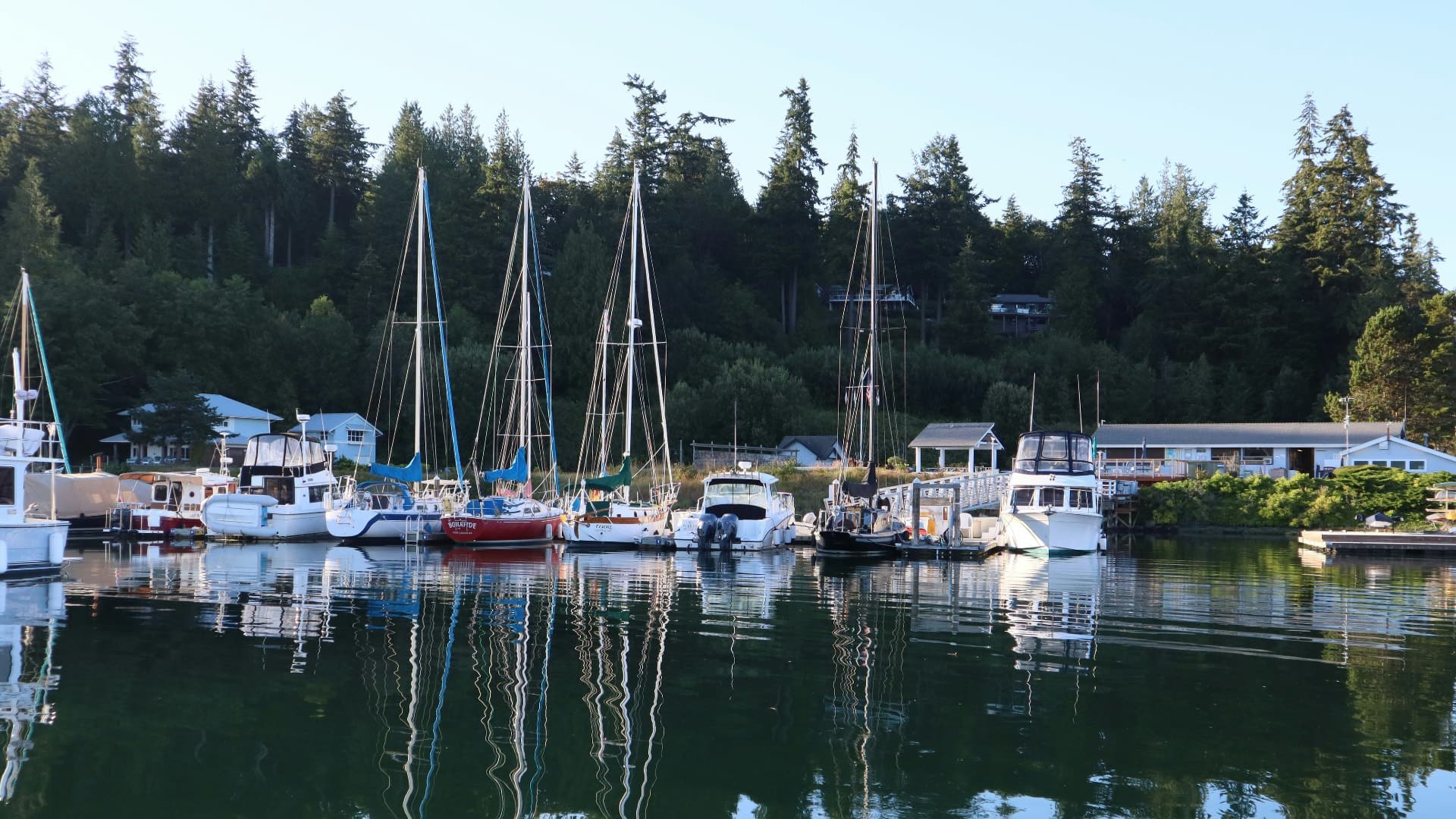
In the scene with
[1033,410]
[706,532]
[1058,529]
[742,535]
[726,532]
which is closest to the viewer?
[1058,529]

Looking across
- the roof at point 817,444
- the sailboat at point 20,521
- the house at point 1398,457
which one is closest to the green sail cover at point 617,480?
the sailboat at point 20,521

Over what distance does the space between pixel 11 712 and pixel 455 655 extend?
6003 mm

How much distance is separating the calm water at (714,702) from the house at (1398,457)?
4018 centimetres

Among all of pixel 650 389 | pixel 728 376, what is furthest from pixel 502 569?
pixel 650 389

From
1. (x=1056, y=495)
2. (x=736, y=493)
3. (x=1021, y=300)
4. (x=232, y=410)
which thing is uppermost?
(x=1021, y=300)

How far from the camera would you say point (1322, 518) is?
56938 millimetres

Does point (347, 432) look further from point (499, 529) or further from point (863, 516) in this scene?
point (863, 516)

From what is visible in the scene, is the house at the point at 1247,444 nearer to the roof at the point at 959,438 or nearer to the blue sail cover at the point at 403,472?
the roof at the point at 959,438

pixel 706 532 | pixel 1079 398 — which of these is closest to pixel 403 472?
pixel 706 532

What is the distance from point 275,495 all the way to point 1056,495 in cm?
2925

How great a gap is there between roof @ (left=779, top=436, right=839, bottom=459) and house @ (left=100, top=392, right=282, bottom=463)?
28.2 meters

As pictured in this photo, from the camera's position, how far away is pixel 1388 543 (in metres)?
46.6

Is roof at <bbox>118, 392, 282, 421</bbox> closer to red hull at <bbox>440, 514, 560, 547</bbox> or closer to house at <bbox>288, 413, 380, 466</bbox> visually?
house at <bbox>288, 413, 380, 466</bbox>

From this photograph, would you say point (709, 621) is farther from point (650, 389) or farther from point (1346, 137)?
point (1346, 137)
